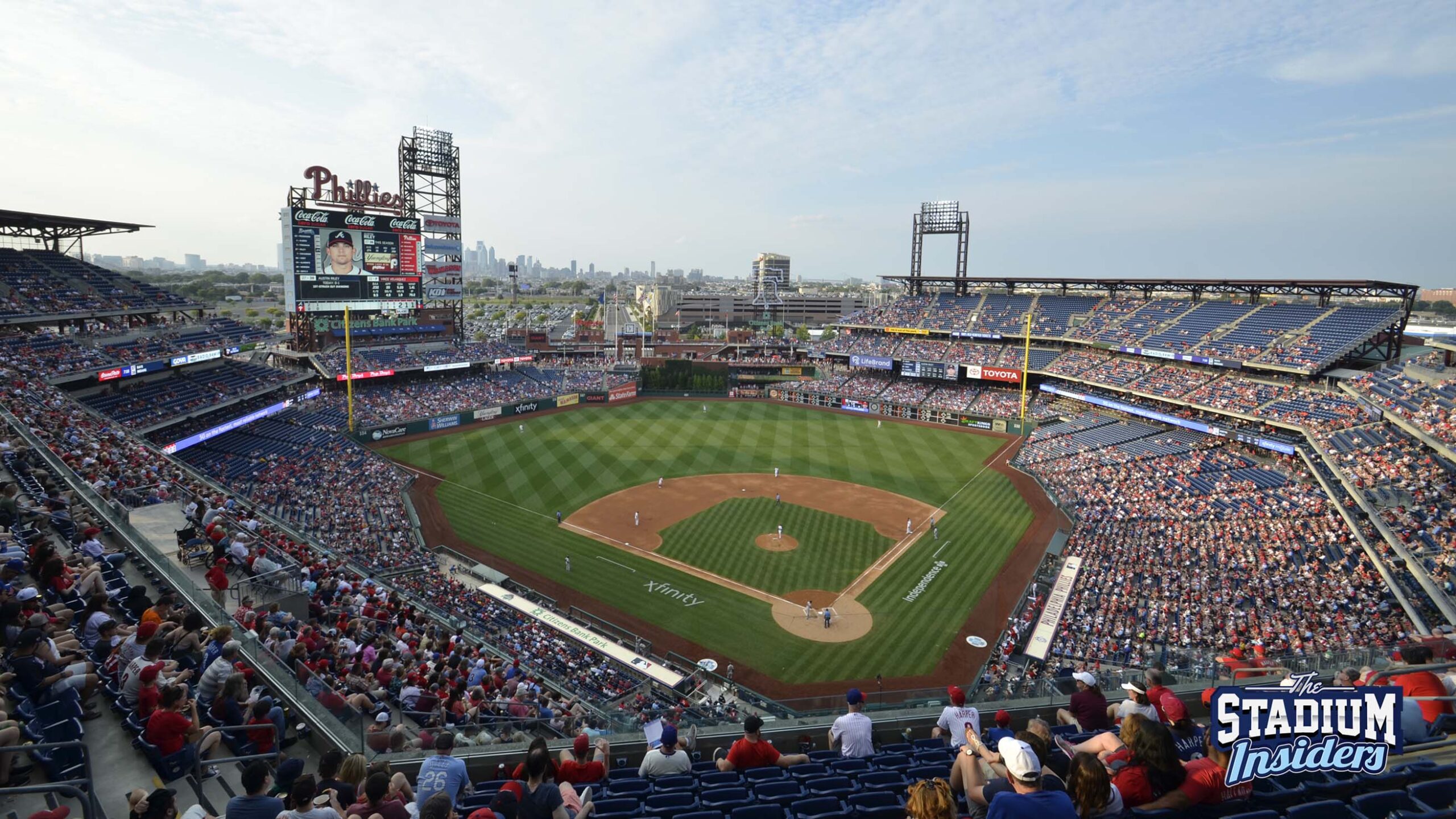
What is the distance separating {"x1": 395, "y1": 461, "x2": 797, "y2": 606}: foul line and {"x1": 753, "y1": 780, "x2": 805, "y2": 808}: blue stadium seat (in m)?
18.5

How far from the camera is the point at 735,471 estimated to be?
40.9 metres

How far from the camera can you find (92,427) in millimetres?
22234

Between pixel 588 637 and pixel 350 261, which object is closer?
pixel 588 637

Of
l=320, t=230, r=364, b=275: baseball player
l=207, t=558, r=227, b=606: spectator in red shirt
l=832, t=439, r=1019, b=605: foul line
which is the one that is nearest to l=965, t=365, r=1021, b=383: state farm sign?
l=832, t=439, r=1019, b=605: foul line

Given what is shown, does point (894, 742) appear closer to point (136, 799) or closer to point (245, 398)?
point (136, 799)

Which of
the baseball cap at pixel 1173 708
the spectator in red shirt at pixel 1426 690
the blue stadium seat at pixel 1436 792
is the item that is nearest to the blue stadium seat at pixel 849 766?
the baseball cap at pixel 1173 708

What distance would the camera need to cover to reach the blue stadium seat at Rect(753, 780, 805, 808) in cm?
614

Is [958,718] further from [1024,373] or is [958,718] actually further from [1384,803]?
[1024,373]

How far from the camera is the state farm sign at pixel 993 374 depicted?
177 ft

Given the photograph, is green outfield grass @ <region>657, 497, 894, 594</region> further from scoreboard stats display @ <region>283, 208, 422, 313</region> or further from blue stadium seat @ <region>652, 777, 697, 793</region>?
scoreboard stats display @ <region>283, 208, 422, 313</region>

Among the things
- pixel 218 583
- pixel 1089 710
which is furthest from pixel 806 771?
pixel 218 583

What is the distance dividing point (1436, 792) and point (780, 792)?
5.05 meters

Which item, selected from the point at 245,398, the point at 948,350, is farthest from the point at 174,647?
the point at 948,350

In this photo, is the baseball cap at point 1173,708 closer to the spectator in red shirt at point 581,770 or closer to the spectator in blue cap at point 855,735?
the spectator in blue cap at point 855,735
